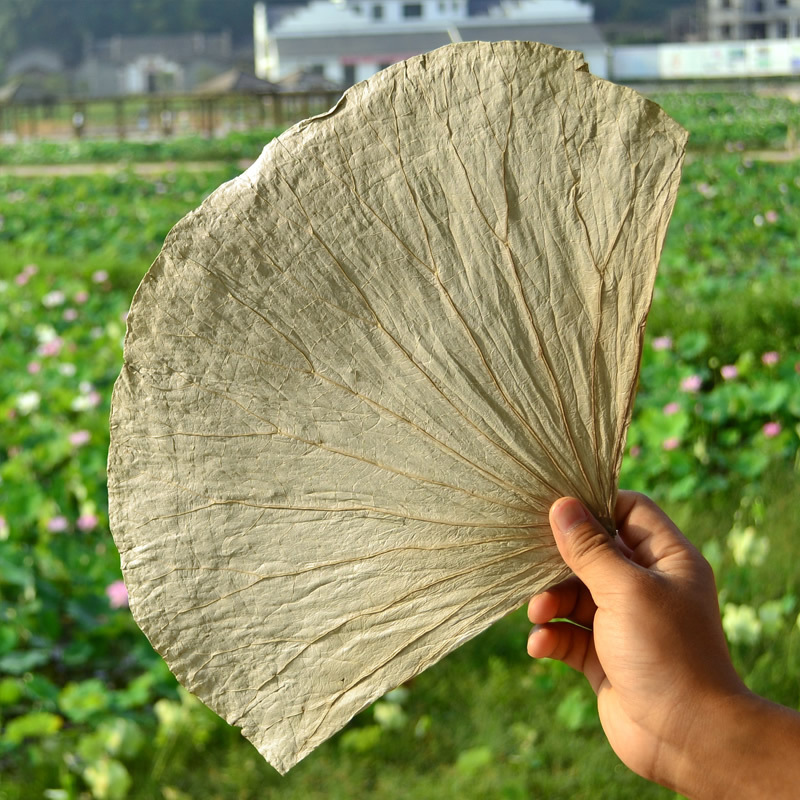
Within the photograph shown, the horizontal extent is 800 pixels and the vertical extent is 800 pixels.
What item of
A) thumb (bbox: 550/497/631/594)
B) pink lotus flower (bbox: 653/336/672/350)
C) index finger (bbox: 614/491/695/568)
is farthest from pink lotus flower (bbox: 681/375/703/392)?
thumb (bbox: 550/497/631/594)

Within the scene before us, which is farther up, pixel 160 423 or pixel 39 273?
pixel 160 423

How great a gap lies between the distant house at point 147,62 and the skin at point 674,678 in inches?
1303

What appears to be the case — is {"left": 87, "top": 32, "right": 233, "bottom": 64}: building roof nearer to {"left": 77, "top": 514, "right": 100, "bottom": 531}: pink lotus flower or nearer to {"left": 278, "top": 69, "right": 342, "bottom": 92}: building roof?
{"left": 278, "top": 69, "right": 342, "bottom": 92}: building roof

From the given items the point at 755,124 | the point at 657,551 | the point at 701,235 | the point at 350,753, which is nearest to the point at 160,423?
the point at 657,551

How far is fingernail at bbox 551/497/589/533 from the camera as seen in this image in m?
0.49

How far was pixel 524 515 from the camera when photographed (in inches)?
20.0

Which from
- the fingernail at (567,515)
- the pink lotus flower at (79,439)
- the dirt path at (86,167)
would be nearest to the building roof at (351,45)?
the dirt path at (86,167)

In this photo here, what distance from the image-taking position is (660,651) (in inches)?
21.1

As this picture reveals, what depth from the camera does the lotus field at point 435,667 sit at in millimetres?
1254

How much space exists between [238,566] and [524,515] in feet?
0.53

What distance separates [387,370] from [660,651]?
238 millimetres

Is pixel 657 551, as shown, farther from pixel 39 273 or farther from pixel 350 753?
pixel 39 273

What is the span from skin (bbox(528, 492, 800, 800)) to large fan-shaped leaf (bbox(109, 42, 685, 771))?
46 millimetres

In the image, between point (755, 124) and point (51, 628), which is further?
point (755, 124)
